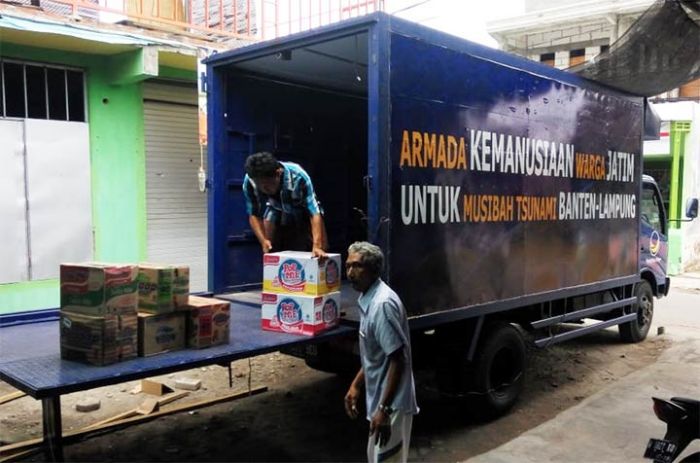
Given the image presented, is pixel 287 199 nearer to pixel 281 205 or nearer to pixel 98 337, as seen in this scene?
pixel 281 205

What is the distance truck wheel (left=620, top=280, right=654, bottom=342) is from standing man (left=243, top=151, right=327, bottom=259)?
4613mm

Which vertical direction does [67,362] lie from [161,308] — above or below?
below

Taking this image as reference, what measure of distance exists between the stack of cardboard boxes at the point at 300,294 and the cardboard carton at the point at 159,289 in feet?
2.13

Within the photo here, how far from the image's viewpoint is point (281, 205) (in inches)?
193

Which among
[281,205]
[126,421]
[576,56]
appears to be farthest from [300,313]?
[576,56]

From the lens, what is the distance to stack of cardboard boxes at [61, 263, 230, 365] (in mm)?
3164

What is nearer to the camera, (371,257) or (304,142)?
(371,257)

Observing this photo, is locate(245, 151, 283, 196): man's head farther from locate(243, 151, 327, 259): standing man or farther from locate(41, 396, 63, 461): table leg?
locate(41, 396, 63, 461): table leg

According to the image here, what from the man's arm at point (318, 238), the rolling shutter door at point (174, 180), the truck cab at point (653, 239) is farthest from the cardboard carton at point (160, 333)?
the truck cab at point (653, 239)

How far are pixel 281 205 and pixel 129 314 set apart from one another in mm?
1838

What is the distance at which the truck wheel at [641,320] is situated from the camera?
7.69 m

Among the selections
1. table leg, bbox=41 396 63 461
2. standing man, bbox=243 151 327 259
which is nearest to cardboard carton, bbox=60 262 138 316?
table leg, bbox=41 396 63 461

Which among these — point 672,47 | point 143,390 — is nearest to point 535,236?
point 672,47

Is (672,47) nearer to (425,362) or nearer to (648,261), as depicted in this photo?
(648,261)
